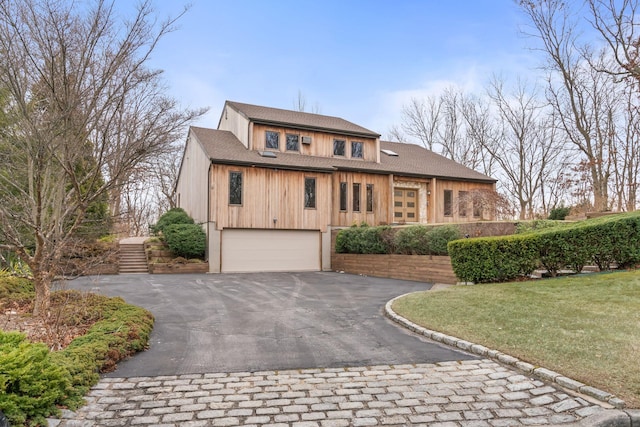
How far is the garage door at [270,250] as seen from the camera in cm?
1750

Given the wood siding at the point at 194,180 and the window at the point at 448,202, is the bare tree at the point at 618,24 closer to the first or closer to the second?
the window at the point at 448,202

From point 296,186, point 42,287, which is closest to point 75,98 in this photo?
point 42,287

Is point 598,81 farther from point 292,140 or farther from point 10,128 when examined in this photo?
point 10,128

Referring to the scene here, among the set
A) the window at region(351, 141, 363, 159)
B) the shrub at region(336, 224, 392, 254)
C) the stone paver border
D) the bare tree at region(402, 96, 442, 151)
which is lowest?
the stone paver border

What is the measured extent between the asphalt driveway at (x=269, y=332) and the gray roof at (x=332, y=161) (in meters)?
7.80

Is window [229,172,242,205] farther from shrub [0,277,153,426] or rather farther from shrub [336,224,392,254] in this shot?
shrub [0,277,153,426]

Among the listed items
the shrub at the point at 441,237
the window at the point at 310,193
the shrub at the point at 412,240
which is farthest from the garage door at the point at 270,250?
the shrub at the point at 441,237

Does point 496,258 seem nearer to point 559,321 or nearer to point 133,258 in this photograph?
point 559,321

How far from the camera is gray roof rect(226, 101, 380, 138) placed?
20031 mm

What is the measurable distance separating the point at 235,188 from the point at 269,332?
12.0m

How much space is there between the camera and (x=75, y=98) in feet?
18.4

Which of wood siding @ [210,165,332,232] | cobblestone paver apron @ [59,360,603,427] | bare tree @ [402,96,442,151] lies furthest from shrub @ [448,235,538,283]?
bare tree @ [402,96,442,151]

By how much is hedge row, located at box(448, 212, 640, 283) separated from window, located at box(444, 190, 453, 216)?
12.0 metres

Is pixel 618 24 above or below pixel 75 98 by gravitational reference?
above
